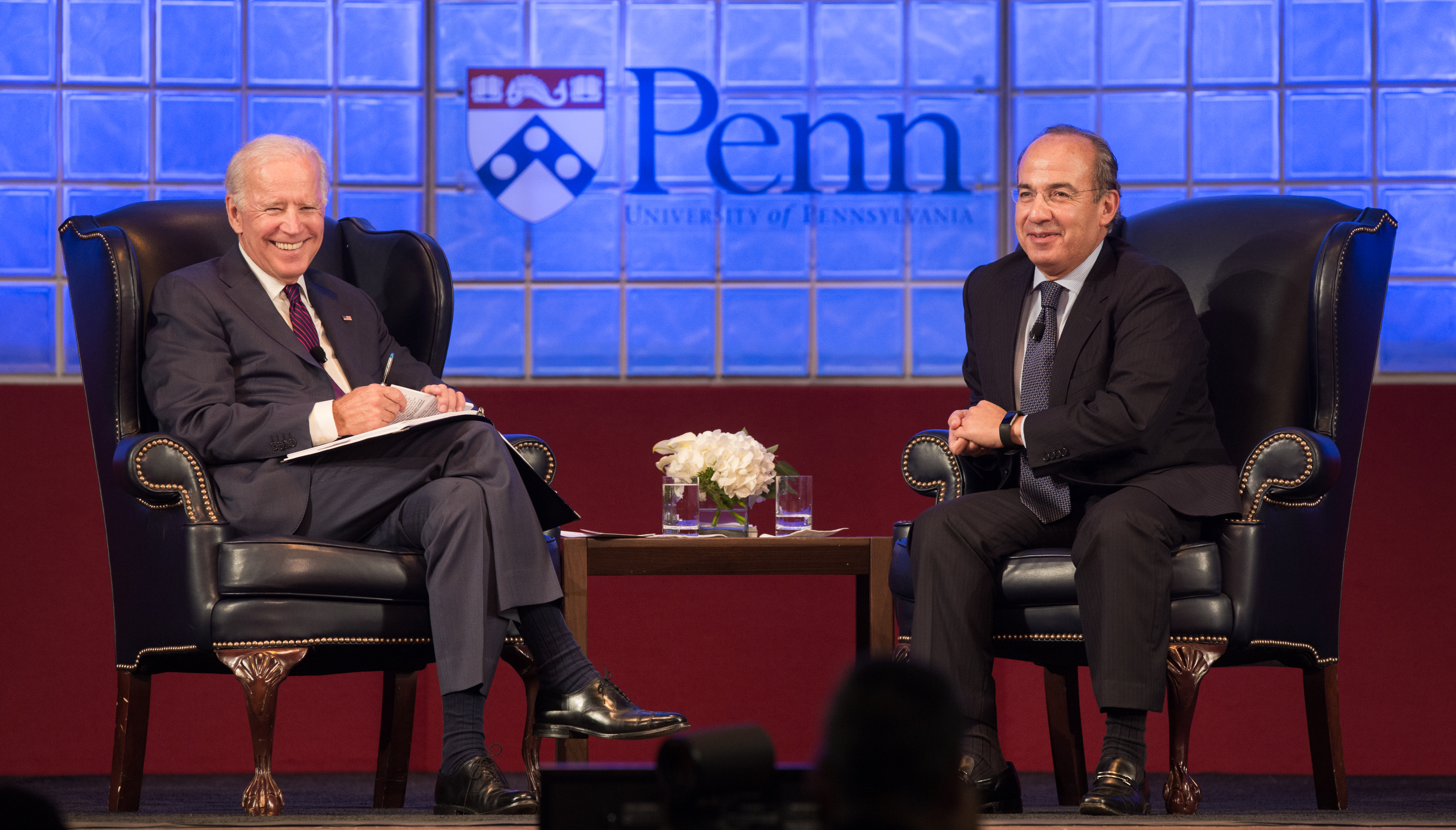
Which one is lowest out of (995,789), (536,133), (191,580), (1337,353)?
(995,789)

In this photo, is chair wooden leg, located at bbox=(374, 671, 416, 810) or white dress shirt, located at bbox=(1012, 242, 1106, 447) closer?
white dress shirt, located at bbox=(1012, 242, 1106, 447)

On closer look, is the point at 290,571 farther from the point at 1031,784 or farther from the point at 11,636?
the point at 1031,784

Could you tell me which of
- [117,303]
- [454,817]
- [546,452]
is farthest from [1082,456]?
[117,303]

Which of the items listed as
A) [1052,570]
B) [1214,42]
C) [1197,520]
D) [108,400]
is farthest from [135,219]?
[1214,42]

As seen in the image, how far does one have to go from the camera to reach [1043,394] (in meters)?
2.79

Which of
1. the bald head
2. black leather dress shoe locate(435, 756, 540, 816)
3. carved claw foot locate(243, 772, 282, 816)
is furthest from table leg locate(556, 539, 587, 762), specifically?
the bald head

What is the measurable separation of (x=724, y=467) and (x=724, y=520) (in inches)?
6.1

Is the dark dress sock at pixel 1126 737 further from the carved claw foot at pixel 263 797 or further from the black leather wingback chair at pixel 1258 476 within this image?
the carved claw foot at pixel 263 797

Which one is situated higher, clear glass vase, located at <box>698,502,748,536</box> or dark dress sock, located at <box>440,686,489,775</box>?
clear glass vase, located at <box>698,502,748,536</box>

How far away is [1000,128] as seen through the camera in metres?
4.25

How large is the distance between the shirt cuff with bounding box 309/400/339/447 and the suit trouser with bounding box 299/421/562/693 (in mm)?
70

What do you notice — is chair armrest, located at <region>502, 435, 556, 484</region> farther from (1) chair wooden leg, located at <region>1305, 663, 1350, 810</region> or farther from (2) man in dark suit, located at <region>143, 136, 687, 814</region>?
(1) chair wooden leg, located at <region>1305, 663, 1350, 810</region>

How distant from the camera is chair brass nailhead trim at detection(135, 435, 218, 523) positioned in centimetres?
259

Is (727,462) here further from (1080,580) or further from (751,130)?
(751,130)
